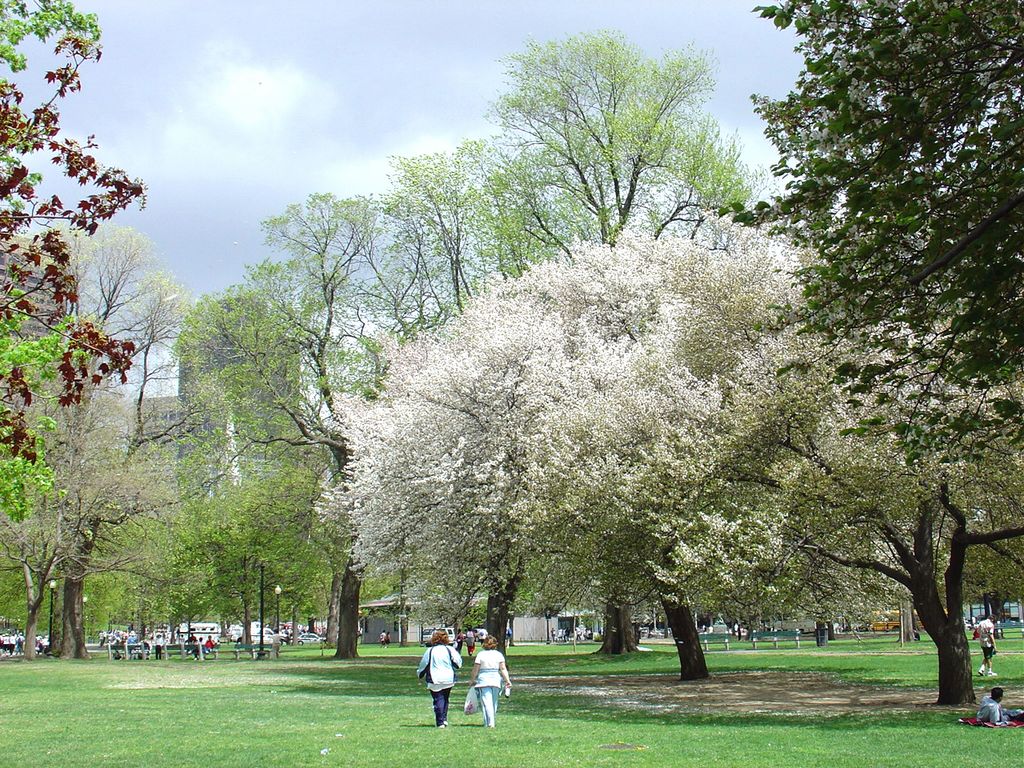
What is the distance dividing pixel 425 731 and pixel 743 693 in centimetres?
1108

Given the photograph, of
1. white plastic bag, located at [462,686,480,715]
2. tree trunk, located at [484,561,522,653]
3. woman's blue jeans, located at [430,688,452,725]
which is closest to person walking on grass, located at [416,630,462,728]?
woman's blue jeans, located at [430,688,452,725]

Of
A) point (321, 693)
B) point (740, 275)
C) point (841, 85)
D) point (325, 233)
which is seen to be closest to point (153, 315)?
point (325, 233)

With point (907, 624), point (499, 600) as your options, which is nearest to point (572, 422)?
point (499, 600)

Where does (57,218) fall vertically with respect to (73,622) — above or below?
above

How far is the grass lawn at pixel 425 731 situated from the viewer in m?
12.3

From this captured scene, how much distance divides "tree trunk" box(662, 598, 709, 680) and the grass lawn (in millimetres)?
970

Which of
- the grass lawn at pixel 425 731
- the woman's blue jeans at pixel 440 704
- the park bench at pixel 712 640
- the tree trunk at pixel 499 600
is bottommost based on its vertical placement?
the park bench at pixel 712 640

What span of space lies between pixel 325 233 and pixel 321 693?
2248cm

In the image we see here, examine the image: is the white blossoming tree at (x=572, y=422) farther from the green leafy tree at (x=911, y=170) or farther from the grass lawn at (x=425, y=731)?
the green leafy tree at (x=911, y=170)

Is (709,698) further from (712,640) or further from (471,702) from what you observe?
(712,640)

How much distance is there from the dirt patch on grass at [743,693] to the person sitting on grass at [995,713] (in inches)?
119

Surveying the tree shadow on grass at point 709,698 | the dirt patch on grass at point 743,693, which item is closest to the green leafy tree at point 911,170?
the tree shadow on grass at point 709,698

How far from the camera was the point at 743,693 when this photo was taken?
Answer: 24109mm

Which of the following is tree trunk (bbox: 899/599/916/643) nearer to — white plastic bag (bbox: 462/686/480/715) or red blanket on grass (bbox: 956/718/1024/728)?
red blanket on grass (bbox: 956/718/1024/728)
